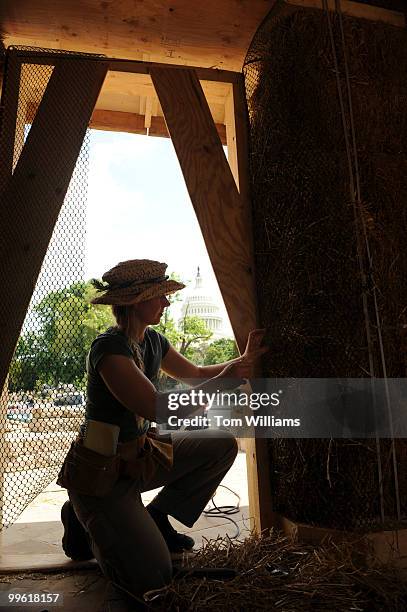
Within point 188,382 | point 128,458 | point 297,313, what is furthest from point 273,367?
point 128,458

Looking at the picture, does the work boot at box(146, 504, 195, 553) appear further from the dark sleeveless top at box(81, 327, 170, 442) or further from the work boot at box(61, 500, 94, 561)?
the dark sleeveless top at box(81, 327, 170, 442)

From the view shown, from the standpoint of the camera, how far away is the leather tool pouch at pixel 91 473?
5.63 ft

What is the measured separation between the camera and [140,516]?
5.70 feet

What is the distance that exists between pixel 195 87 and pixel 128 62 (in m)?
0.41

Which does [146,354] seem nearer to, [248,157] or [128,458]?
[128,458]

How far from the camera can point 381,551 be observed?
1826 millimetres

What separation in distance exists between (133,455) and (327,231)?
133 cm

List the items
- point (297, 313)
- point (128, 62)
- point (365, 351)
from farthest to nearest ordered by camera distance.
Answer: point (128, 62) → point (297, 313) → point (365, 351)

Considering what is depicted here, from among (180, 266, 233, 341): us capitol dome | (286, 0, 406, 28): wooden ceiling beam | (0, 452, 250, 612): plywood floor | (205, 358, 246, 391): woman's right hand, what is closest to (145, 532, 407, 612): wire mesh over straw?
(0, 452, 250, 612): plywood floor

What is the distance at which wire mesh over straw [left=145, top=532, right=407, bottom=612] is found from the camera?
4.99 ft

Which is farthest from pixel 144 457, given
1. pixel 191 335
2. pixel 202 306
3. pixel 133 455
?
pixel 202 306

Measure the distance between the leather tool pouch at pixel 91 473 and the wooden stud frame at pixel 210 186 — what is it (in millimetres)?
653

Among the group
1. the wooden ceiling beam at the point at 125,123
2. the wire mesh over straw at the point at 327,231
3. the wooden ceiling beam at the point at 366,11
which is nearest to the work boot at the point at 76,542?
the wire mesh over straw at the point at 327,231

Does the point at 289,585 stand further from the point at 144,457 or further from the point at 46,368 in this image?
the point at 46,368
